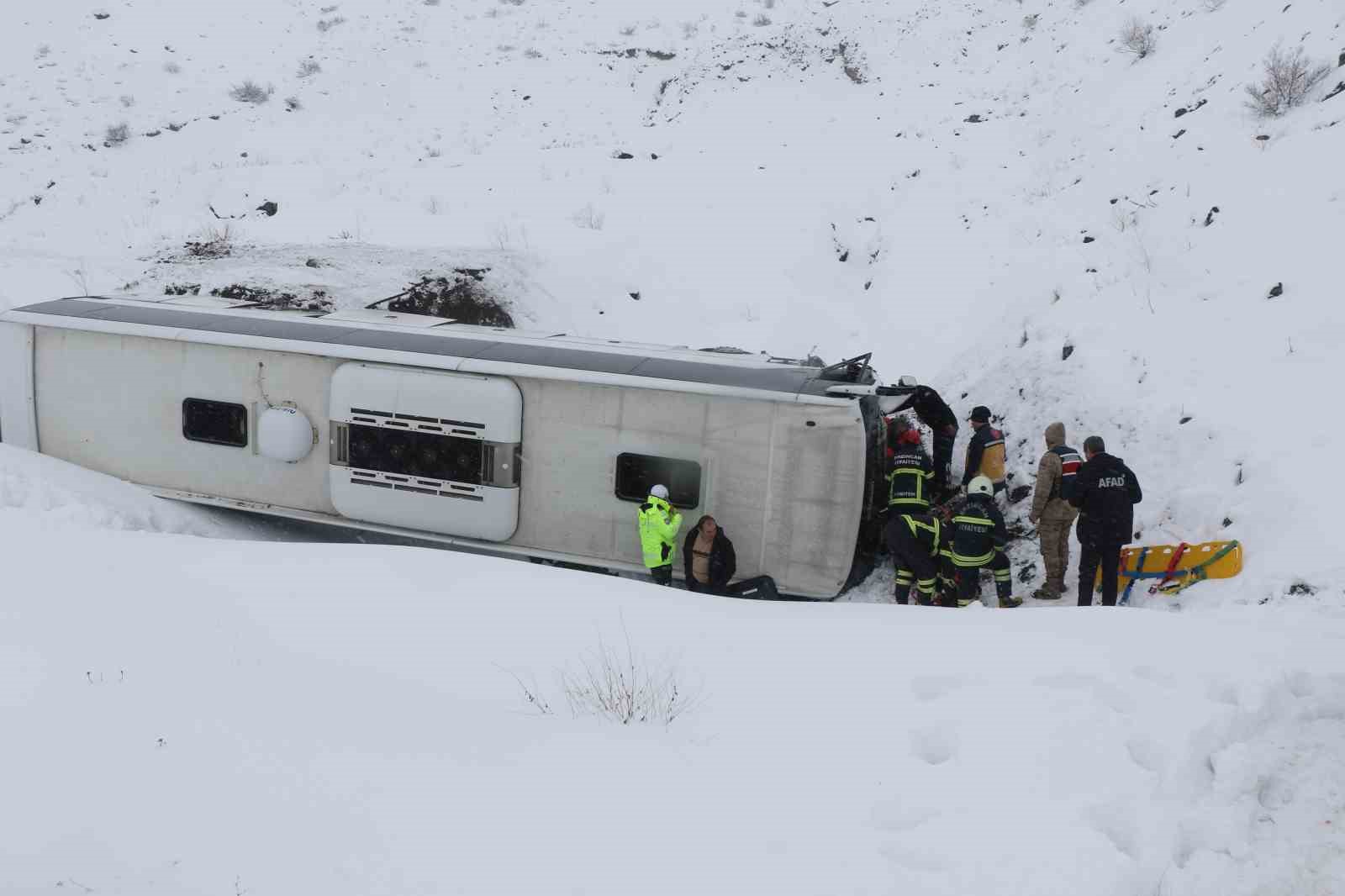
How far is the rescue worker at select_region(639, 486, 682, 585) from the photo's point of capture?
862 centimetres

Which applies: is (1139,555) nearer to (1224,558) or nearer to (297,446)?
(1224,558)

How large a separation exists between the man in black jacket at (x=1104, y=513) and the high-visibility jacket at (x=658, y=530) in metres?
3.61

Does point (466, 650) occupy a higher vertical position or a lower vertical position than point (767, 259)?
lower

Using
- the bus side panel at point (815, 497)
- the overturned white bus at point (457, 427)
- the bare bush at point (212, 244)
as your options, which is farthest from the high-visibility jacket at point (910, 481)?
the bare bush at point (212, 244)

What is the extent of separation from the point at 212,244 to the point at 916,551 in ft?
45.4

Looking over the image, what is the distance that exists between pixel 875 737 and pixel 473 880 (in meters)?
2.21

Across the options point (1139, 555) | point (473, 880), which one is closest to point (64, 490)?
point (473, 880)

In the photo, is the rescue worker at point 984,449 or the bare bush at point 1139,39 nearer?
the rescue worker at point 984,449

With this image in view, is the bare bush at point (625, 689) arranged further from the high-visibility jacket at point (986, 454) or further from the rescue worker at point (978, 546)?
the high-visibility jacket at point (986, 454)

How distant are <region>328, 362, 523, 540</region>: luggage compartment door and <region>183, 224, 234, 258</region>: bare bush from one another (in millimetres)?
7977

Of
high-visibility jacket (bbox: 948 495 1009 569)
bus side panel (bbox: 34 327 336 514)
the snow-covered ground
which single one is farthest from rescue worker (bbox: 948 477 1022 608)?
bus side panel (bbox: 34 327 336 514)

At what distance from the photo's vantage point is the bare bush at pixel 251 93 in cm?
2433

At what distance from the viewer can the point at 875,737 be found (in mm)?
4949

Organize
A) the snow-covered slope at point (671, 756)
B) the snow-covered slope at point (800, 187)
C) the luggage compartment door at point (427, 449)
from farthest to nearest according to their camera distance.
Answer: the snow-covered slope at point (800, 187) < the luggage compartment door at point (427, 449) < the snow-covered slope at point (671, 756)
